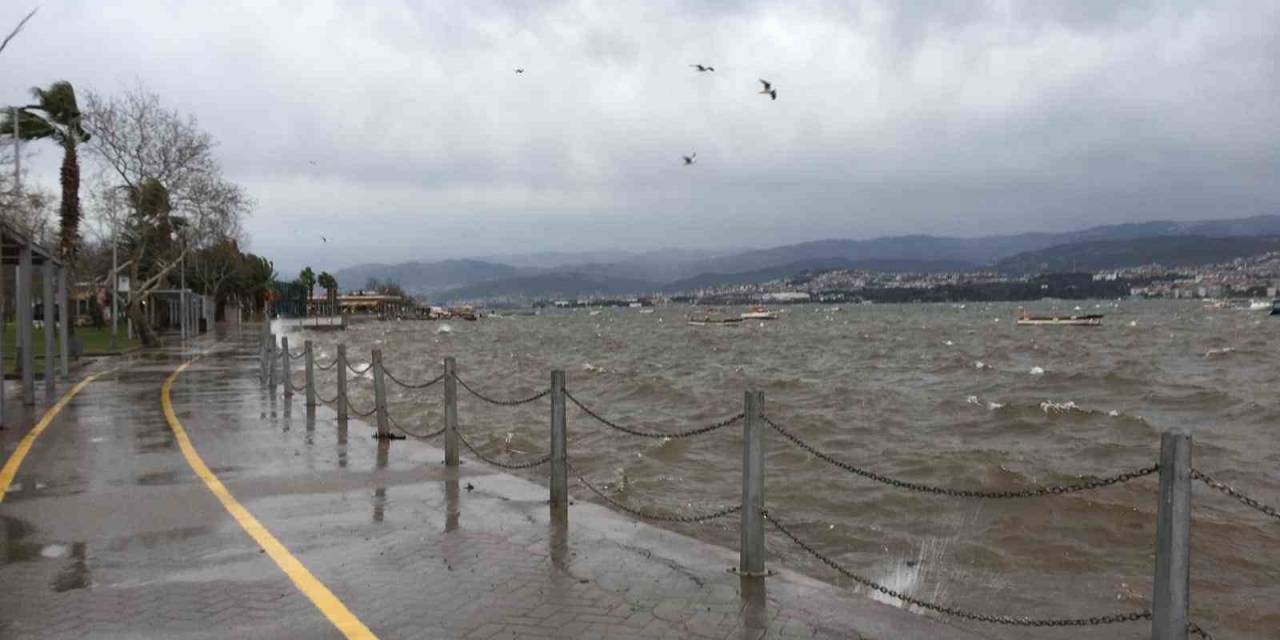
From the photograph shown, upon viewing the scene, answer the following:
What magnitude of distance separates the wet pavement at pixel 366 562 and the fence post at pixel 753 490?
152 millimetres

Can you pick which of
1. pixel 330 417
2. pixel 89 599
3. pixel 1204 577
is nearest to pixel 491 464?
pixel 330 417

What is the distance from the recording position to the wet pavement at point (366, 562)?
5629mm

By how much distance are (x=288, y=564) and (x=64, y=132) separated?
125ft

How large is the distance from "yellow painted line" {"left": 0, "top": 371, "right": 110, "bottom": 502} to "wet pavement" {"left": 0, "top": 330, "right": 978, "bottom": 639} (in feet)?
0.45

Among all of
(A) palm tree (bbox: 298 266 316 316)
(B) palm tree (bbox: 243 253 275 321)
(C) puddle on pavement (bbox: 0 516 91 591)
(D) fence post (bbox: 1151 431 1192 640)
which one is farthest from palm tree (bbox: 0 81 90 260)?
(A) palm tree (bbox: 298 266 316 316)

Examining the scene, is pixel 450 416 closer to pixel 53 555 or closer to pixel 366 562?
pixel 366 562

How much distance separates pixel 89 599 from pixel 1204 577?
9.28m

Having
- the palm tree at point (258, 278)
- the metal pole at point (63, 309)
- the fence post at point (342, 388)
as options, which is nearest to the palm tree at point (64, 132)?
the metal pole at point (63, 309)

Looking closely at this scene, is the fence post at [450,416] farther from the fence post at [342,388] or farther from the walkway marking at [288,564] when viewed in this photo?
the fence post at [342,388]

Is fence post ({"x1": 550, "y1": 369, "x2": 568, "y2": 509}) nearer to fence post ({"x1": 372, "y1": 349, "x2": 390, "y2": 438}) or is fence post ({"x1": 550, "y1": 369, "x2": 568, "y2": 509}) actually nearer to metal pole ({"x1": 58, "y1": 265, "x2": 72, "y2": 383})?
fence post ({"x1": 372, "y1": 349, "x2": 390, "y2": 438})

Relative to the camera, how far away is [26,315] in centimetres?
1728

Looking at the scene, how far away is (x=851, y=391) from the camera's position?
1182 inches

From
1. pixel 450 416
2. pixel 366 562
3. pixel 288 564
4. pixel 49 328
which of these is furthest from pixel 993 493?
pixel 49 328

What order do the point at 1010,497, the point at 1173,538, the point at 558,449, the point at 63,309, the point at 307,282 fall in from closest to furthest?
the point at 1173,538 < the point at 1010,497 < the point at 558,449 < the point at 63,309 < the point at 307,282
